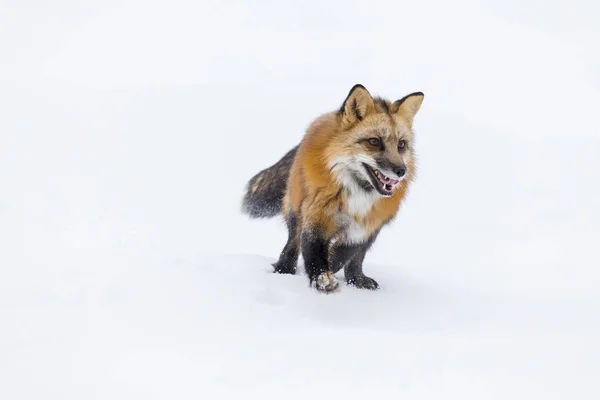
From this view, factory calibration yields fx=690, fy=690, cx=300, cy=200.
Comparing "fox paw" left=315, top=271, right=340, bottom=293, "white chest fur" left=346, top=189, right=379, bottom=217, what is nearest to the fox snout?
"white chest fur" left=346, top=189, right=379, bottom=217

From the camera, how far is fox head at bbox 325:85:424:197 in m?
6.26

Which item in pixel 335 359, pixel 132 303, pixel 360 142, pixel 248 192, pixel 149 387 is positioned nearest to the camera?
pixel 149 387

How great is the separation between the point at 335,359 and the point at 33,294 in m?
2.48

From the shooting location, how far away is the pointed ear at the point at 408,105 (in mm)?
6652

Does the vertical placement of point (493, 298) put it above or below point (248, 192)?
below

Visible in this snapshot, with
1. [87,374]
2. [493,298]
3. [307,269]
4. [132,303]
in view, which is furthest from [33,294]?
[493,298]

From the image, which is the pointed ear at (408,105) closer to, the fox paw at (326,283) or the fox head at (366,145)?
the fox head at (366,145)

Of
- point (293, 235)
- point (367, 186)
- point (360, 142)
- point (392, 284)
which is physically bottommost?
point (392, 284)

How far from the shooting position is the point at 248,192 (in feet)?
28.2

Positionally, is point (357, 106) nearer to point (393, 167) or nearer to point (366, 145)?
point (366, 145)

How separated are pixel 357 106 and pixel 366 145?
1.32 feet

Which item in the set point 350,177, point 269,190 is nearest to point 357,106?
point 350,177

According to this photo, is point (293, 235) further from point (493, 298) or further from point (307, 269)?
point (493, 298)

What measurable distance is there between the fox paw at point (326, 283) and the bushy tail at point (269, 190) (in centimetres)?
178
